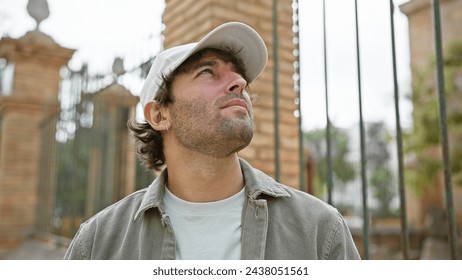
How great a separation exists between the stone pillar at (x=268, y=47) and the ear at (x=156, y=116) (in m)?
0.76

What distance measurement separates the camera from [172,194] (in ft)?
5.18

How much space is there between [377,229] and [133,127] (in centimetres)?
906

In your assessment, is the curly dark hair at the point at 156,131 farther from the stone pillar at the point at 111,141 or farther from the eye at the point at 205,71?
the stone pillar at the point at 111,141

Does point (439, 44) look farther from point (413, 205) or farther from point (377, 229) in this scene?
point (413, 205)

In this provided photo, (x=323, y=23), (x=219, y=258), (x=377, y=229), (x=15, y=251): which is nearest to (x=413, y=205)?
(x=377, y=229)

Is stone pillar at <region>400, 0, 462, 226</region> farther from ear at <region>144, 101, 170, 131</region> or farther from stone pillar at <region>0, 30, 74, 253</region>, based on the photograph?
ear at <region>144, 101, 170, 131</region>

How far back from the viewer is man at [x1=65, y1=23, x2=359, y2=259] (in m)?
1.37

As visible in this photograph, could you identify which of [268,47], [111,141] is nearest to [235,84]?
[268,47]

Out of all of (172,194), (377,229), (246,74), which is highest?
(246,74)

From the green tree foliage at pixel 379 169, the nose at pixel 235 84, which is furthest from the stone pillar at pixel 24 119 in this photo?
the green tree foliage at pixel 379 169

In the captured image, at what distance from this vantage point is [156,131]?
1849mm

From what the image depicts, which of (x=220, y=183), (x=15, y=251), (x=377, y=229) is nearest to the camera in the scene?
(x=220, y=183)

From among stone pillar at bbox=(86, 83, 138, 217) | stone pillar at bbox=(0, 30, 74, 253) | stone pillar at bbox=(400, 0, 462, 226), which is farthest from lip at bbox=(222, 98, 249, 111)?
stone pillar at bbox=(400, 0, 462, 226)

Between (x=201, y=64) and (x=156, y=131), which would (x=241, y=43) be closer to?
(x=201, y=64)
